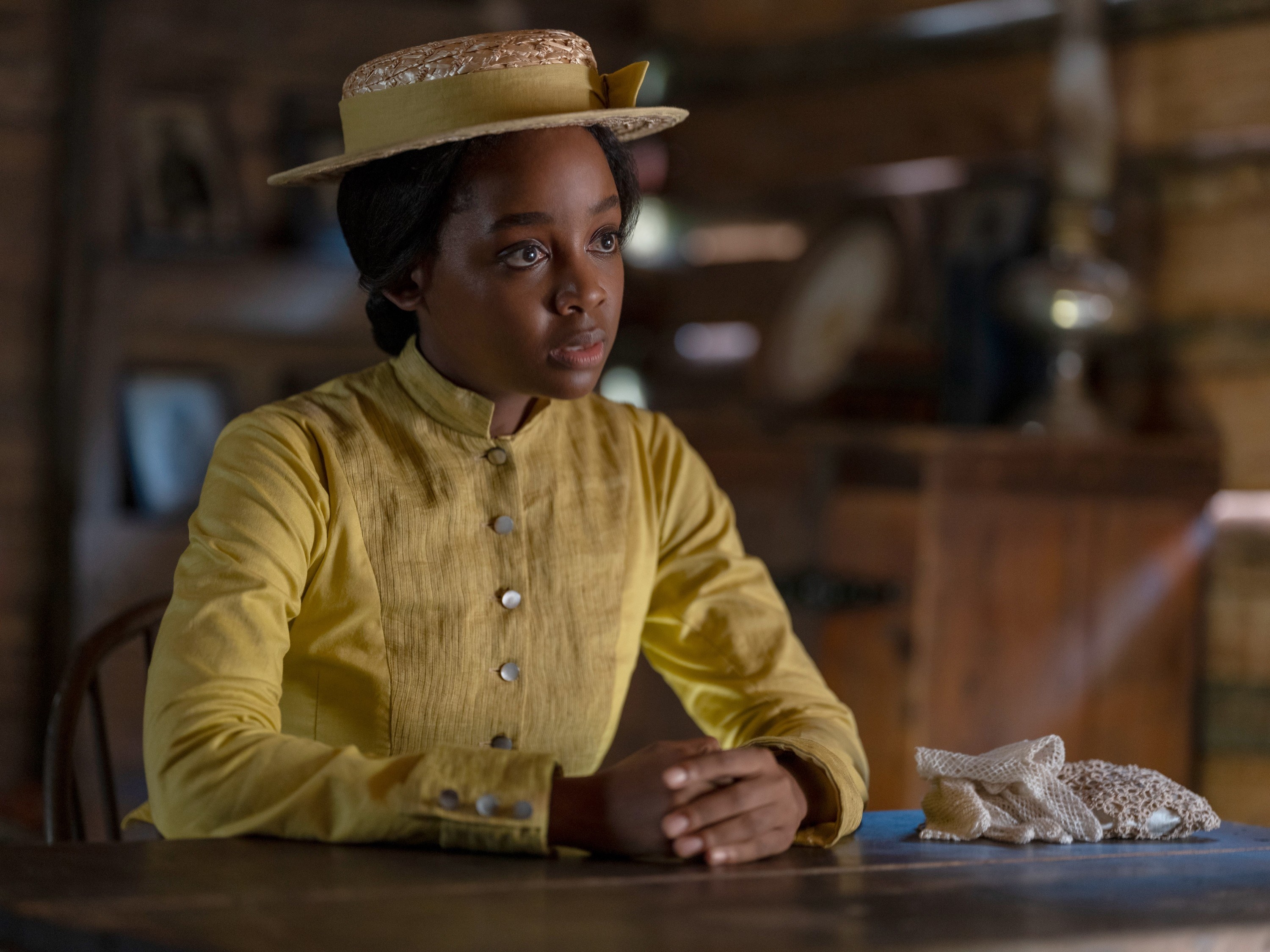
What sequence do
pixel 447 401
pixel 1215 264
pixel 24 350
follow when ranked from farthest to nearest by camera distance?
pixel 24 350 → pixel 1215 264 → pixel 447 401

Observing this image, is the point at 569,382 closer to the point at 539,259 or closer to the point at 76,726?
the point at 539,259

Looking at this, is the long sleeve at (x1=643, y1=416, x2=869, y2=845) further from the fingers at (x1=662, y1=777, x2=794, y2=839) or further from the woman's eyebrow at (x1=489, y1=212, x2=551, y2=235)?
the woman's eyebrow at (x1=489, y1=212, x2=551, y2=235)

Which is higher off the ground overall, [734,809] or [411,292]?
[411,292]

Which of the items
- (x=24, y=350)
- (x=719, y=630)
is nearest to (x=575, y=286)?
(x=719, y=630)

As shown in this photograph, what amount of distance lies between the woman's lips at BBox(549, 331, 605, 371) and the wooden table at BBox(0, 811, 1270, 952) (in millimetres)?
472

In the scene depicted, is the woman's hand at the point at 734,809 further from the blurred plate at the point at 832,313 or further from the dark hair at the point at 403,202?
the blurred plate at the point at 832,313

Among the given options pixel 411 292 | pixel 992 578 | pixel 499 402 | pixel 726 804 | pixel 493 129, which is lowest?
pixel 992 578

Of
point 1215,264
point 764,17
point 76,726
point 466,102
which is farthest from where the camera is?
point 764,17

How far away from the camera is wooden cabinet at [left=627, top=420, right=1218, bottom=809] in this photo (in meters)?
2.60

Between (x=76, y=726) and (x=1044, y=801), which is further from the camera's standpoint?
(x=76, y=726)

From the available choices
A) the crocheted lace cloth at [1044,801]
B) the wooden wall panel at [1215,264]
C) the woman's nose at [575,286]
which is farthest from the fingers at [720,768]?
the wooden wall panel at [1215,264]

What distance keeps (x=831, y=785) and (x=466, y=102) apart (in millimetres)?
676

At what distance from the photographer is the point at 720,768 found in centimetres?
111

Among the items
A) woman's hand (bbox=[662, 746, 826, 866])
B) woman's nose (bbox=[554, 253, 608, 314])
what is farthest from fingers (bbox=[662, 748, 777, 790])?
woman's nose (bbox=[554, 253, 608, 314])
